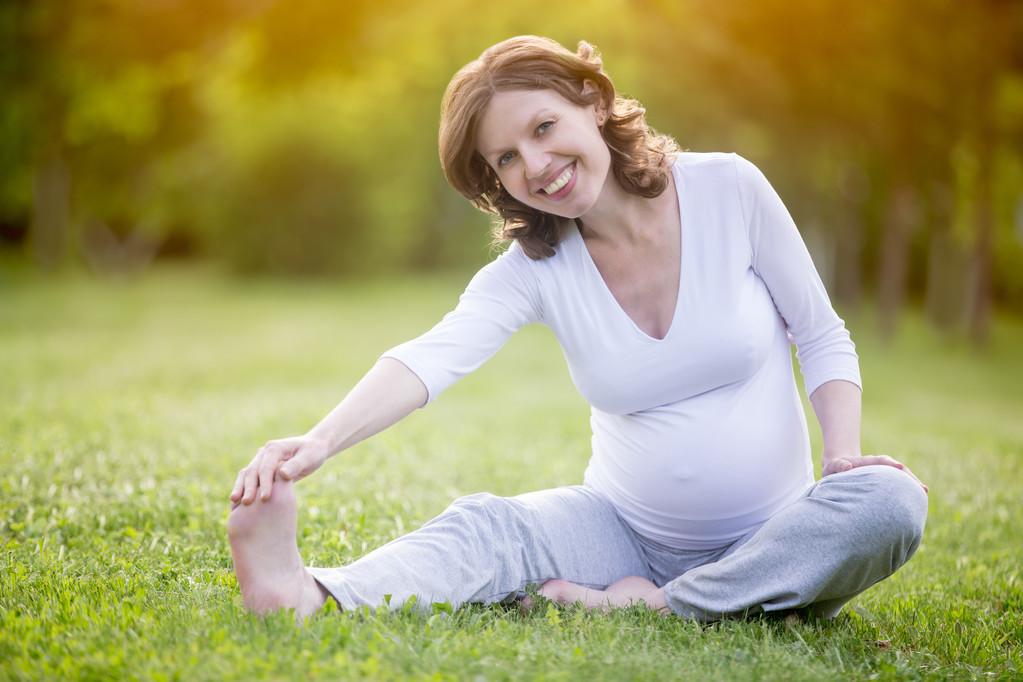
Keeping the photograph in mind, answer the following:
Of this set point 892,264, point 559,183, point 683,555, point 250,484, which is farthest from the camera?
point 892,264

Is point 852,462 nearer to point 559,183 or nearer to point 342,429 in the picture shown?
point 559,183

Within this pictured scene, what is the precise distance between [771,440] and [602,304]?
0.80m

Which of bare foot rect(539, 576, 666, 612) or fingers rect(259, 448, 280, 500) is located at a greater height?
fingers rect(259, 448, 280, 500)

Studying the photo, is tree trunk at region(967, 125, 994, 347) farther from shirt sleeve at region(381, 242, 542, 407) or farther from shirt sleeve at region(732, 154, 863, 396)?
shirt sleeve at region(381, 242, 542, 407)

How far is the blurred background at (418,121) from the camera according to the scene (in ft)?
64.5

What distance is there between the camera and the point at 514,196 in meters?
3.53

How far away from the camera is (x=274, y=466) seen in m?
2.95

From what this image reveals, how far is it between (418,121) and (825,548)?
30.7 m

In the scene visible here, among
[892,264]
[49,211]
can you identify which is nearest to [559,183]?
[892,264]

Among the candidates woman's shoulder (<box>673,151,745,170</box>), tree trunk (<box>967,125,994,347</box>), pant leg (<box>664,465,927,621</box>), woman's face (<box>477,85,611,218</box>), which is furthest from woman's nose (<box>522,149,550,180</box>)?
tree trunk (<box>967,125,994,347</box>)

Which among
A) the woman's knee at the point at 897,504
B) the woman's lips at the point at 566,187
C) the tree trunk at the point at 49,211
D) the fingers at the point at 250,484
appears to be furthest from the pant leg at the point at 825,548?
the tree trunk at the point at 49,211

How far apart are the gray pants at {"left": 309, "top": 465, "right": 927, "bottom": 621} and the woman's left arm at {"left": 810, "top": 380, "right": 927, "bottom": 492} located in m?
0.25

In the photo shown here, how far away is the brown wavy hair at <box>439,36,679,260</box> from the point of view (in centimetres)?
333

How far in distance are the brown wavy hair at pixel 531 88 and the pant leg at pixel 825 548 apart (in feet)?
4.17
